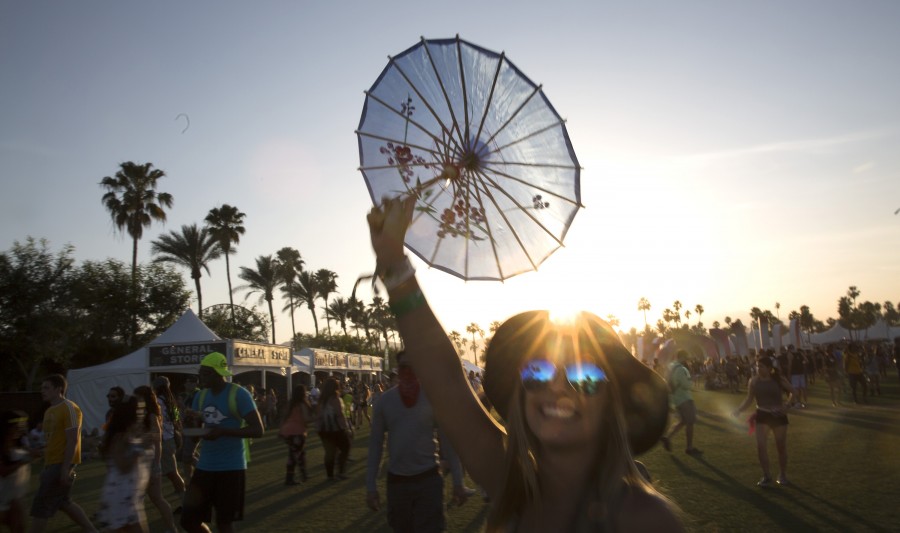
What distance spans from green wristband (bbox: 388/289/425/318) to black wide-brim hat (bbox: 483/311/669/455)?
0.81 ft

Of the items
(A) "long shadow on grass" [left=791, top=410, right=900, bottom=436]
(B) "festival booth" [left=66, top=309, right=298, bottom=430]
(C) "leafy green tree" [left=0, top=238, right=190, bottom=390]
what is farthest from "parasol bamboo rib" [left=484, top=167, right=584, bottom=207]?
(C) "leafy green tree" [left=0, top=238, right=190, bottom=390]

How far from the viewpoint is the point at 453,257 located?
2.80m

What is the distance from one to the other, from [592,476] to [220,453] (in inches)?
214

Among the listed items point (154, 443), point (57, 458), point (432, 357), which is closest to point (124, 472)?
point (154, 443)

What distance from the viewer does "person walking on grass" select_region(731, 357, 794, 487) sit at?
9992mm

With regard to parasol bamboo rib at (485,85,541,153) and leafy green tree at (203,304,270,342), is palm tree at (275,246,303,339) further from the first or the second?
parasol bamboo rib at (485,85,541,153)

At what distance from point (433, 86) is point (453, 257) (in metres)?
0.84

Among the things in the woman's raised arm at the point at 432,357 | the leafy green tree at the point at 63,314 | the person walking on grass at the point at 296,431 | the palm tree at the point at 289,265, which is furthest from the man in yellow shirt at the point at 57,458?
the palm tree at the point at 289,265

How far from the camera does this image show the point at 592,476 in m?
1.66

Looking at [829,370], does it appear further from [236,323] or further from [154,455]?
[236,323]

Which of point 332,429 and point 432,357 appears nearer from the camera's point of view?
point 432,357

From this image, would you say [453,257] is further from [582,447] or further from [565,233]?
[582,447]

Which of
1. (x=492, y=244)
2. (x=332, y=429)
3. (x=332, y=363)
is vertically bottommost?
(x=332, y=429)

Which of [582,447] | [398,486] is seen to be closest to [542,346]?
[582,447]
